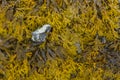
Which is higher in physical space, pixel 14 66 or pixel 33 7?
pixel 33 7

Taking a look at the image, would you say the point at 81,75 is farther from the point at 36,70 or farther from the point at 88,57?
the point at 36,70

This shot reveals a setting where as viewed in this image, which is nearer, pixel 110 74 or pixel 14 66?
pixel 14 66

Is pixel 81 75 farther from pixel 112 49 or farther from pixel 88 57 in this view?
pixel 112 49

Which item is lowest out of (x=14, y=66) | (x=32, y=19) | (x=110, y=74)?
(x=110, y=74)

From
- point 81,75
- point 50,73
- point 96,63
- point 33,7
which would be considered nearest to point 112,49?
point 96,63

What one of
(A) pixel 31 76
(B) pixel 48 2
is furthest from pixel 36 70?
(B) pixel 48 2

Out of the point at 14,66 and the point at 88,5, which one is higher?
the point at 88,5
